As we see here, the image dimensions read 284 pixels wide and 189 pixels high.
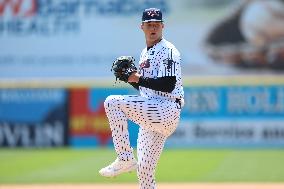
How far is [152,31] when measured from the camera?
6.68 metres

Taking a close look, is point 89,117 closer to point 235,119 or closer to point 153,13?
point 235,119

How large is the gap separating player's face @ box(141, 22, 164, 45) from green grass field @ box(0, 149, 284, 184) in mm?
4462

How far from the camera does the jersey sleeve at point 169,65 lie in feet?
21.5

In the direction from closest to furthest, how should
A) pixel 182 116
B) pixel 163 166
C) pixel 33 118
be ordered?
pixel 163 166 → pixel 182 116 → pixel 33 118

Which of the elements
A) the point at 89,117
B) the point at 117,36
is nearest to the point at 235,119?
the point at 89,117

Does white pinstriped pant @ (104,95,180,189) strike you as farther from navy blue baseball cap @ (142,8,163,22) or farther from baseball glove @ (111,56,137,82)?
navy blue baseball cap @ (142,8,163,22)

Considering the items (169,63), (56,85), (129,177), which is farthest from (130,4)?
(169,63)

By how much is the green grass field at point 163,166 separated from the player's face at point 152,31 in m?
4.46

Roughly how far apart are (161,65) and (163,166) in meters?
6.29

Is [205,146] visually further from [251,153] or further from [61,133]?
[61,133]

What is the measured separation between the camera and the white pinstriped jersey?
657 centimetres

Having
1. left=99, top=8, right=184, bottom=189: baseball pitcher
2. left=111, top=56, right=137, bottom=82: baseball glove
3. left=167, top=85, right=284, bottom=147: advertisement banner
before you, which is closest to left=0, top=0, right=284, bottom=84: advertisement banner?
left=167, top=85, right=284, bottom=147: advertisement banner

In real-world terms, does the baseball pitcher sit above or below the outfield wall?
above

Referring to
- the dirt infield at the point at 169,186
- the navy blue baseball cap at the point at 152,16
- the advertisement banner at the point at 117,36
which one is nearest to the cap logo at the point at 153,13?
the navy blue baseball cap at the point at 152,16
